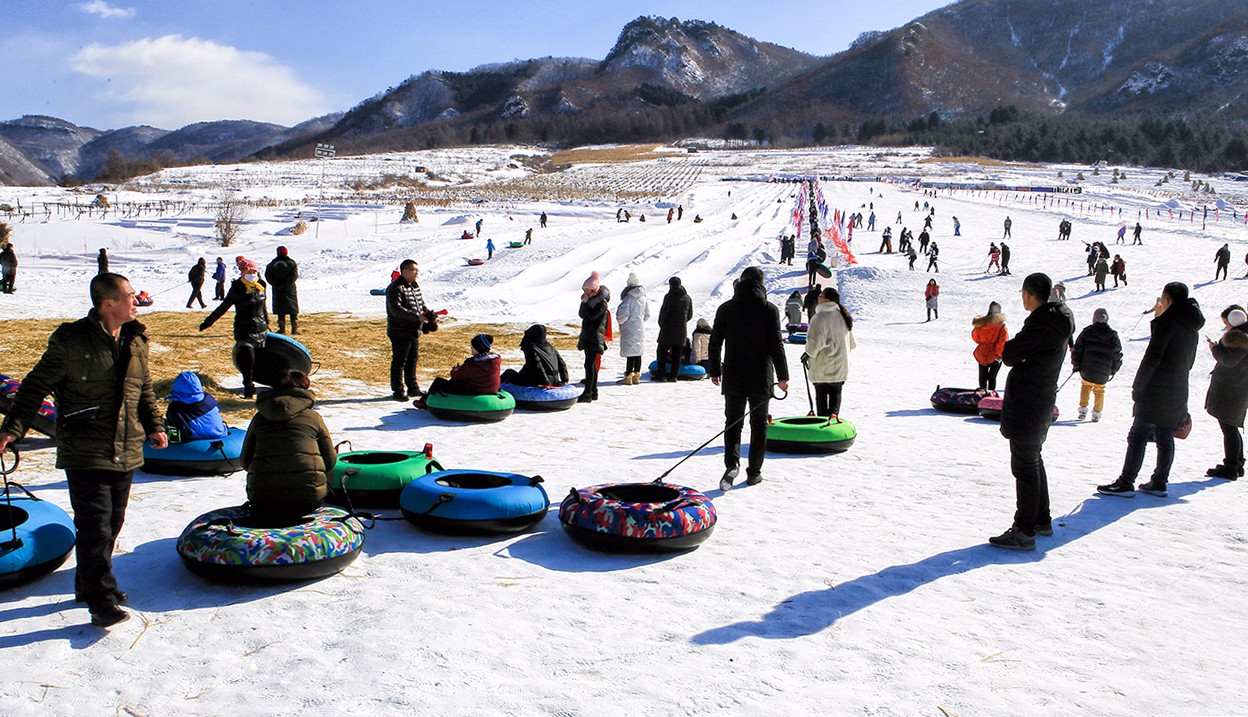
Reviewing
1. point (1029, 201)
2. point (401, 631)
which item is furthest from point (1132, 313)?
point (1029, 201)

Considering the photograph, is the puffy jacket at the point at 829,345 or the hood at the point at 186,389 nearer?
the hood at the point at 186,389

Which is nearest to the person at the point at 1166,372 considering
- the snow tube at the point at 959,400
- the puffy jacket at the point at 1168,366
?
the puffy jacket at the point at 1168,366

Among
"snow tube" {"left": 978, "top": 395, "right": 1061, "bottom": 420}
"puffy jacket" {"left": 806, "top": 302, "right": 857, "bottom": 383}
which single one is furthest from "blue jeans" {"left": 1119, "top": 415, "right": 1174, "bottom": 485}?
"snow tube" {"left": 978, "top": 395, "right": 1061, "bottom": 420}

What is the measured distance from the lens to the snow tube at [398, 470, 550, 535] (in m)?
5.86

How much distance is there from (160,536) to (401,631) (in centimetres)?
227

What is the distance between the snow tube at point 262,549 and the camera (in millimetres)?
4711

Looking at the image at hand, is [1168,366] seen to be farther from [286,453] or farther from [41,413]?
[41,413]

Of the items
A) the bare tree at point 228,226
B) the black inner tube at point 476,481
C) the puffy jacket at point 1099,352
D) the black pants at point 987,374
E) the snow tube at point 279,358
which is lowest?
the black pants at point 987,374

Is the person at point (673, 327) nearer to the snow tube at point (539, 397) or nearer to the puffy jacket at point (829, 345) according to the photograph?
the snow tube at point (539, 397)

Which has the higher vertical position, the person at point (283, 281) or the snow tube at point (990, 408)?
the person at point (283, 281)

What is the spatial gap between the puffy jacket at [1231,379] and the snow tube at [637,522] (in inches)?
198

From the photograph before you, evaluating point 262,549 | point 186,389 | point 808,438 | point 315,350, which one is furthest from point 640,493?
point 315,350

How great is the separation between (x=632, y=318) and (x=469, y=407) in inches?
151

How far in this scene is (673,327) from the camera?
44.1 ft
